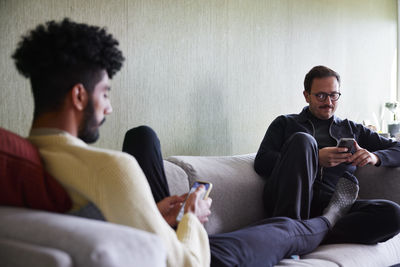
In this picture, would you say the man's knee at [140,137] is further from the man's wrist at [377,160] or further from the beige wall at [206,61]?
the man's wrist at [377,160]

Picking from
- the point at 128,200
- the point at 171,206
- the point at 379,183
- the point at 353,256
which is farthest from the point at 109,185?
the point at 379,183

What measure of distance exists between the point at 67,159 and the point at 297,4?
3003mm

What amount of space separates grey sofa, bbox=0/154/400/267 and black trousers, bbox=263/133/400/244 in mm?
85

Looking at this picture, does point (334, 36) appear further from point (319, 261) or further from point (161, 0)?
point (319, 261)

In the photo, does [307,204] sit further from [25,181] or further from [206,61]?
[25,181]

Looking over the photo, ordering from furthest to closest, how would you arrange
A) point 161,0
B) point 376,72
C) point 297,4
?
point 376,72, point 297,4, point 161,0

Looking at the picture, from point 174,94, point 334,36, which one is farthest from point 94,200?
point 334,36

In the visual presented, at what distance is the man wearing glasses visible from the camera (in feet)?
7.38

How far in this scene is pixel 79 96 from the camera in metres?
1.21

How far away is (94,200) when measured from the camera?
3.53ft

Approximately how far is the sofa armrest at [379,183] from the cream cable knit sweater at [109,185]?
1.92m

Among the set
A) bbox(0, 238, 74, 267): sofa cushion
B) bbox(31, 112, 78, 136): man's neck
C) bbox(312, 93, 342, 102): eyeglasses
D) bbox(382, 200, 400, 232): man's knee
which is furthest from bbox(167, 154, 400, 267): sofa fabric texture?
bbox(0, 238, 74, 267): sofa cushion

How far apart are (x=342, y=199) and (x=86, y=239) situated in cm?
184

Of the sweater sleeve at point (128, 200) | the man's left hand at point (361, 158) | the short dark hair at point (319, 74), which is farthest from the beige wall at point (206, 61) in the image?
the sweater sleeve at point (128, 200)
